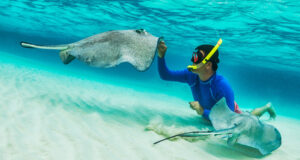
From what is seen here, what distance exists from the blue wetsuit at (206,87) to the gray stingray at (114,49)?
986mm

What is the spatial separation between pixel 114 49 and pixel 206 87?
7.20 feet

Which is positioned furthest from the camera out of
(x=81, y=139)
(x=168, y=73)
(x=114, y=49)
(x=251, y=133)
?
(x=168, y=73)

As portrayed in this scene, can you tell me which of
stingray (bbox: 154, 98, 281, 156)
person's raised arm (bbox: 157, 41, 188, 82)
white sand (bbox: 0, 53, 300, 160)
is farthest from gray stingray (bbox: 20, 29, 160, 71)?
stingray (bbox: 154, 98, 281, 156)

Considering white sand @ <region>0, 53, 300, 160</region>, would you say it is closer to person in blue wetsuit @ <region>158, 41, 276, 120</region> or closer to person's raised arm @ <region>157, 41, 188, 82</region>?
person in blue wetsuit @ <region>158, 41, 276, 120</region>

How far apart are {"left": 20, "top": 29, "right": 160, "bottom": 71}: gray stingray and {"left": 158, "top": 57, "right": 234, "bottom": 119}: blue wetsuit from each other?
3.24 feet

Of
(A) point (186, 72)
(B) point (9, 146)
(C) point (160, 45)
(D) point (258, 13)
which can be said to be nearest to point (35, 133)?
(B) point (9, 146)

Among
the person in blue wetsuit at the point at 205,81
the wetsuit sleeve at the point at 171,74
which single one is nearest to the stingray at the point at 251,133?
the person in blue wetsuit at the point at 205,81

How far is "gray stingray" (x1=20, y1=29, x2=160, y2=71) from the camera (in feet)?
10.4

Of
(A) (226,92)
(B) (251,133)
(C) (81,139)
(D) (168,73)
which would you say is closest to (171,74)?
(D) (168,73)

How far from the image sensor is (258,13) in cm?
1058

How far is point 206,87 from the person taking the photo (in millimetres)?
4148

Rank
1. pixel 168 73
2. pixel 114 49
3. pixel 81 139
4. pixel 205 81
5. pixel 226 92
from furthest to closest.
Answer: pixel 168 73 → pixel 205 81 → pixel 226 92 → pixel 114 49 → pixel 81 139

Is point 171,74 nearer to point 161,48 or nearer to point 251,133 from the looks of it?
point 161,48

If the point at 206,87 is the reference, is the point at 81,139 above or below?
below
